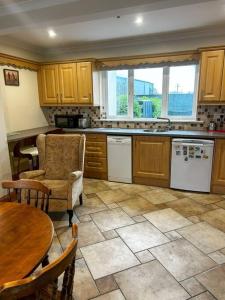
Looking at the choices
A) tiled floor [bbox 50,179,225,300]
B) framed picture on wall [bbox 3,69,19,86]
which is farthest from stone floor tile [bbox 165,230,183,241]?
framed picture on wall [bbox 3,69,19,86]

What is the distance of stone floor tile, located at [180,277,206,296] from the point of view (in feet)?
5.68

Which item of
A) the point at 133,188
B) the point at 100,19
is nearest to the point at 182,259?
the point at 133,188

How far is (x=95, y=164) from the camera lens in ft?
13.8

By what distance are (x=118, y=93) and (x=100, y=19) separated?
2.05 metres

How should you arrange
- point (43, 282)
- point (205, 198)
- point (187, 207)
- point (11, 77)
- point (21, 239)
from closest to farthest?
point (43, 282) → point (21, 239) → point (187, 207) → point (205, 198) → point (11, 77)

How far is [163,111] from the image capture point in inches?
166

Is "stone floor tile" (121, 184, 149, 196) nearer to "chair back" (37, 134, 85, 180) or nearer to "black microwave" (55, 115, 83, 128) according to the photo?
"chair back" (37, 134, 85, 180)

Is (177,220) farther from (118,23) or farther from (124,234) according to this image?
(118,23)

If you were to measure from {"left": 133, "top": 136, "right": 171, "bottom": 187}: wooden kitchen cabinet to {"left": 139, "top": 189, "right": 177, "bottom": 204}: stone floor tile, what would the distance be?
0.25m

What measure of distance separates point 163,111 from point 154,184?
139 cm

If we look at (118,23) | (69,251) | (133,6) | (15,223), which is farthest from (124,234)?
(118,23)

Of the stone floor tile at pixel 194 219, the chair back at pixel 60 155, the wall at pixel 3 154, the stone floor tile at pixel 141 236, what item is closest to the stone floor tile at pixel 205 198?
the stone floor tile at pixel 194 219

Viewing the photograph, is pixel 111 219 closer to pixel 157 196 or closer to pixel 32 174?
pixel 157 196

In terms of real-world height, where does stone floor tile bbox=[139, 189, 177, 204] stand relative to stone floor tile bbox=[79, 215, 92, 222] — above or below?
above
